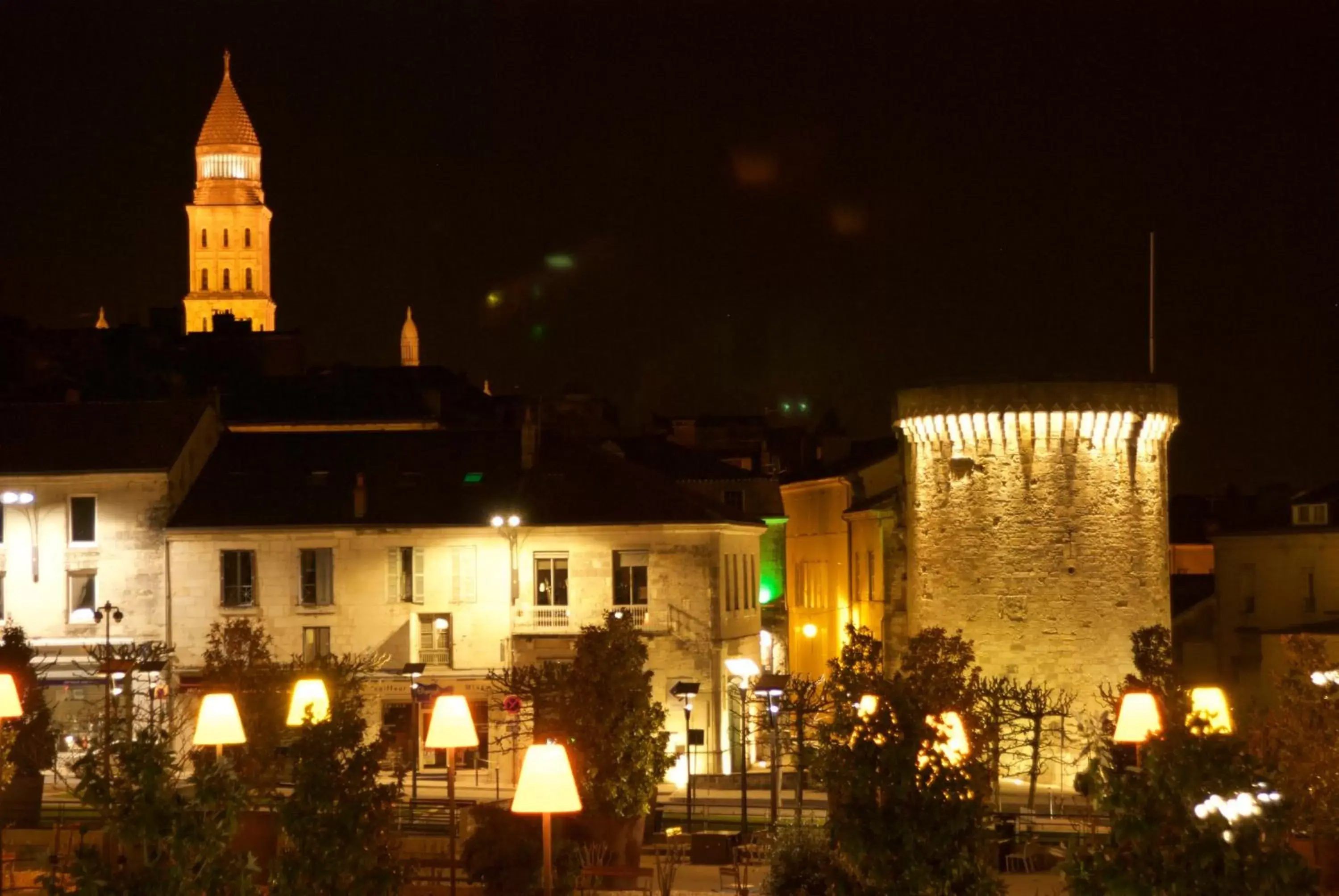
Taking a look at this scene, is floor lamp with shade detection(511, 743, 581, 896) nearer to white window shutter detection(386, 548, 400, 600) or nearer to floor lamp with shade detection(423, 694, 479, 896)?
floor lamp with shade detection(423, 694, 479, 896)

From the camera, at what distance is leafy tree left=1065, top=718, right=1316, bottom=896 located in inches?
643

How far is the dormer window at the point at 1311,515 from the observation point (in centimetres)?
6538

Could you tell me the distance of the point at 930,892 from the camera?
20.1m

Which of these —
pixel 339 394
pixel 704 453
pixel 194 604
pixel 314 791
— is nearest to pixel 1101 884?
pixel 314 791

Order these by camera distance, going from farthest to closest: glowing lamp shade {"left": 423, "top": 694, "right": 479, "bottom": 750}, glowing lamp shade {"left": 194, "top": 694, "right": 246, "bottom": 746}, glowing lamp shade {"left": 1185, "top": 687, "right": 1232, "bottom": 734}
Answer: glowing lamp shade {"left": 423, "top": 694, "right": 479, "bottom": 750} < glowing lamp shade {"left": 194, "top": 694, "right": 246, "bottom": 746} < glowing lamp shade {"left": 1185, "top": 687, "right": 1232, "bottom": 734}

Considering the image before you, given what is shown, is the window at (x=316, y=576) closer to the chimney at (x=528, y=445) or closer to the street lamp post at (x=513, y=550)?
the street lamp post at (x=513, y=550)

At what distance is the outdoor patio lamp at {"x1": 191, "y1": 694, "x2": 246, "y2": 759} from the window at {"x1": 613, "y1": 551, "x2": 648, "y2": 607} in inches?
A: 1091

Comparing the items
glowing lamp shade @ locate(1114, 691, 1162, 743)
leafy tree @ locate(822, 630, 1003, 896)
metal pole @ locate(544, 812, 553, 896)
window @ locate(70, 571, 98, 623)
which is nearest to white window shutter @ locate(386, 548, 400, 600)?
window @ locate(70, 571, 98, 623)

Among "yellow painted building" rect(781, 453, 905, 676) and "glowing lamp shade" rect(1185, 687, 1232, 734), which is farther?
"yellow painted building" rect(781, 453, 905, 676)

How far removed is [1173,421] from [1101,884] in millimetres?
32563

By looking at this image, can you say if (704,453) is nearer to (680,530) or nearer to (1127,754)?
(680,530)

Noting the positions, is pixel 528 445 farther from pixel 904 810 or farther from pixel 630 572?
pixel 904 810

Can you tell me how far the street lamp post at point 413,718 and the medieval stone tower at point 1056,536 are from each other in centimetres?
1191

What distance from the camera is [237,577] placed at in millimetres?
52844
